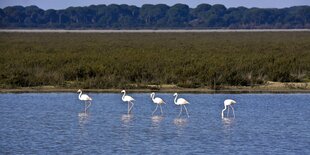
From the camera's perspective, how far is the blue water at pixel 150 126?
17188 millimetres

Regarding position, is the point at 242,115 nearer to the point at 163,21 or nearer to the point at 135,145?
the point at 135,145

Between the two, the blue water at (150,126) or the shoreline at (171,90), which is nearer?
the blue water at (150,126)

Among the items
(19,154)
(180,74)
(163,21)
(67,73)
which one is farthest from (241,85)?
(163,21)

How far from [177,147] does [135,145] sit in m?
0.92

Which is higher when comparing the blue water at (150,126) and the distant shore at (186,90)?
the distant shore at (186,90)

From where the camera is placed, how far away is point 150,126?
67.2ft

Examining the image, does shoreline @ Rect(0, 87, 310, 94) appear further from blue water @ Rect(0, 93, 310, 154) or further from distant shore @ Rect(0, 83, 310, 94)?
blue water @ Rect(0, 93, 310, 154)

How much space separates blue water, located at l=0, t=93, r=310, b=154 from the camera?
17.2 metres

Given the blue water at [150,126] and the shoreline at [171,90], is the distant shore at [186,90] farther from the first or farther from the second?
the blue water at [150,126]

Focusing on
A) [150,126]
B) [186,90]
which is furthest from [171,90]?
[150,126]

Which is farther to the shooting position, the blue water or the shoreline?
the shoreline

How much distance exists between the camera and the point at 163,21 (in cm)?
19512

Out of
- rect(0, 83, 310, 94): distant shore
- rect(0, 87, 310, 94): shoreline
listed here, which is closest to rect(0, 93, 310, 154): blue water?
rect(0, 87, 310, 94): shoreline

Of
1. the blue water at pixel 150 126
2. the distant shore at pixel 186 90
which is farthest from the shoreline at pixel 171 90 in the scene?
the blue water at pixel 150 126
